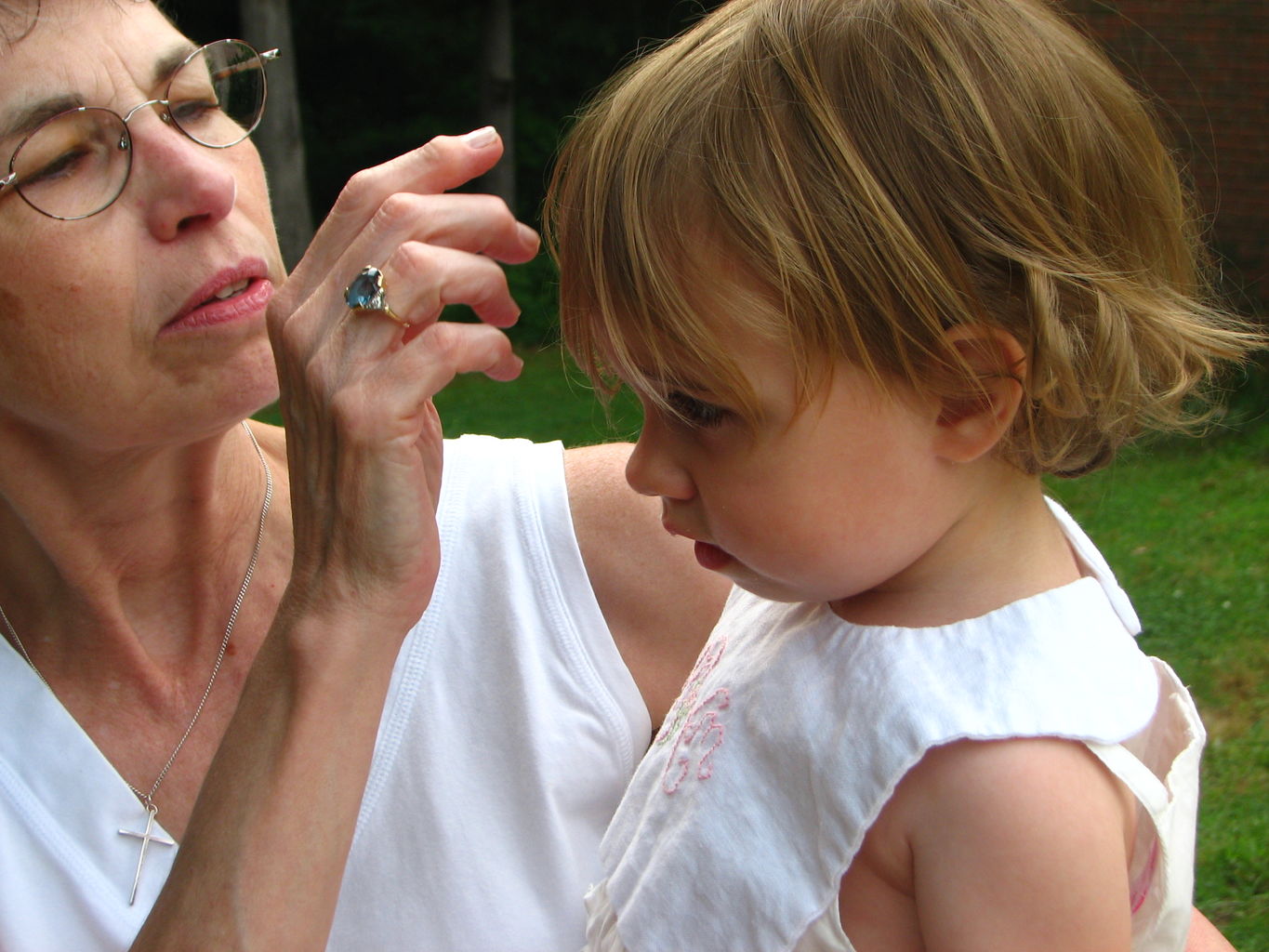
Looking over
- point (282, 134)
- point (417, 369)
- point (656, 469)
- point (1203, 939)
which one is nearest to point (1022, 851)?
point (656, 469)

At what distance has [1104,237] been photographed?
4.67ft

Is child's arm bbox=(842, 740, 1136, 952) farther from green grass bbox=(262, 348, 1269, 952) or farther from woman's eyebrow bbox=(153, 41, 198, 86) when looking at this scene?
woman's eyebrow bbox=(153, 41, 198, 86)

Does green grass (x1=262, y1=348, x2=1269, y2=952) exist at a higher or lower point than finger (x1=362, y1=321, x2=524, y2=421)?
lower

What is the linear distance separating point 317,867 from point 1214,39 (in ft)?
34.4

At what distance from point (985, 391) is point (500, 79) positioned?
13819 mm

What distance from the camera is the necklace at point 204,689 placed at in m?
1.90

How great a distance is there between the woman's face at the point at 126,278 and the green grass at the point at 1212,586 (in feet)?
1.67

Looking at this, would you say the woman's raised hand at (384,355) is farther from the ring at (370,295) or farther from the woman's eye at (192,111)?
the woman's eye at (192,111)

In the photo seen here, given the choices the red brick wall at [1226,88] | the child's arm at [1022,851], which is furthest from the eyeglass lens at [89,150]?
the red brick wall at [1226,88]

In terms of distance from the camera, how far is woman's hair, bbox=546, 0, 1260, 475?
135cm

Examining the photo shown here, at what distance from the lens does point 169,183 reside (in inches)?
69.8

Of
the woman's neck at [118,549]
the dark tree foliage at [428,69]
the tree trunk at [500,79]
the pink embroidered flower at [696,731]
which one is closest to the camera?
the pink embroidered flower at [696,731]

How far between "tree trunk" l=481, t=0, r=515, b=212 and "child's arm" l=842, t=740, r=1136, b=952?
13448 mm

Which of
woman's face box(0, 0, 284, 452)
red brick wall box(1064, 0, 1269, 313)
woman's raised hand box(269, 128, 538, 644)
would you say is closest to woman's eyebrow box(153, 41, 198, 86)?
woman's face box(0, 0, 284, 452)
